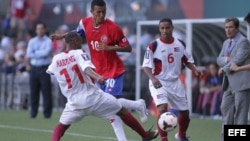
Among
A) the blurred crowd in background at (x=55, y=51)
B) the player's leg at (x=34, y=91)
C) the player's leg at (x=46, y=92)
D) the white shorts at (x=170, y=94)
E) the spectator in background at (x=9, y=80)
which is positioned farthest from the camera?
the spectator in background at (x=9, y=80)

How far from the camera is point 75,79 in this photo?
12336 mm

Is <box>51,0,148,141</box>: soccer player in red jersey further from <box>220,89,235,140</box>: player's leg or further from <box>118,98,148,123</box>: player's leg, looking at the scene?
<box>220,89,235,140</box>: player's leg

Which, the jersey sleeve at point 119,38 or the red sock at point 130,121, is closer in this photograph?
the red sock at point 130,121

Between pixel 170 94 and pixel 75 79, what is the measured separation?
6.49ft

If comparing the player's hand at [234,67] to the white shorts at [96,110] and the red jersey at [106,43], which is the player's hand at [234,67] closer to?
the red jersey at [106,43]

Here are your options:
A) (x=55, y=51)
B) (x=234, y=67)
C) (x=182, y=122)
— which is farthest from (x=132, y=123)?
(x=55, y=51)

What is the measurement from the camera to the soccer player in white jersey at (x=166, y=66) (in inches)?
529

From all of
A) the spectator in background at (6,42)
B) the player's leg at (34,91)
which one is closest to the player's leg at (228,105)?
the player's leg at (34,91)

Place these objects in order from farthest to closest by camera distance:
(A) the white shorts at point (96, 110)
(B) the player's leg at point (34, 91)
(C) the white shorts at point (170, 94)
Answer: (B) the player's leg at point (34, 91) < (C) the white shorts at point (170, 94) < (A) the white shorts at point (96, 110)

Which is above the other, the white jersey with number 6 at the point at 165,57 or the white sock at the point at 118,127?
the white jersey with number 6 at the point at 165,57

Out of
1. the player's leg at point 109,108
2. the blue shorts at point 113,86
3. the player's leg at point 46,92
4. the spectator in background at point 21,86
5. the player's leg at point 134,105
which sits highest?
the blue shorts at point 113,86

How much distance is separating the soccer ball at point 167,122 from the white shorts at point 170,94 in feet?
1.46

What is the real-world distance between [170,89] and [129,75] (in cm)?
1120

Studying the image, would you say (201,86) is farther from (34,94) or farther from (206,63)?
(34,94)
